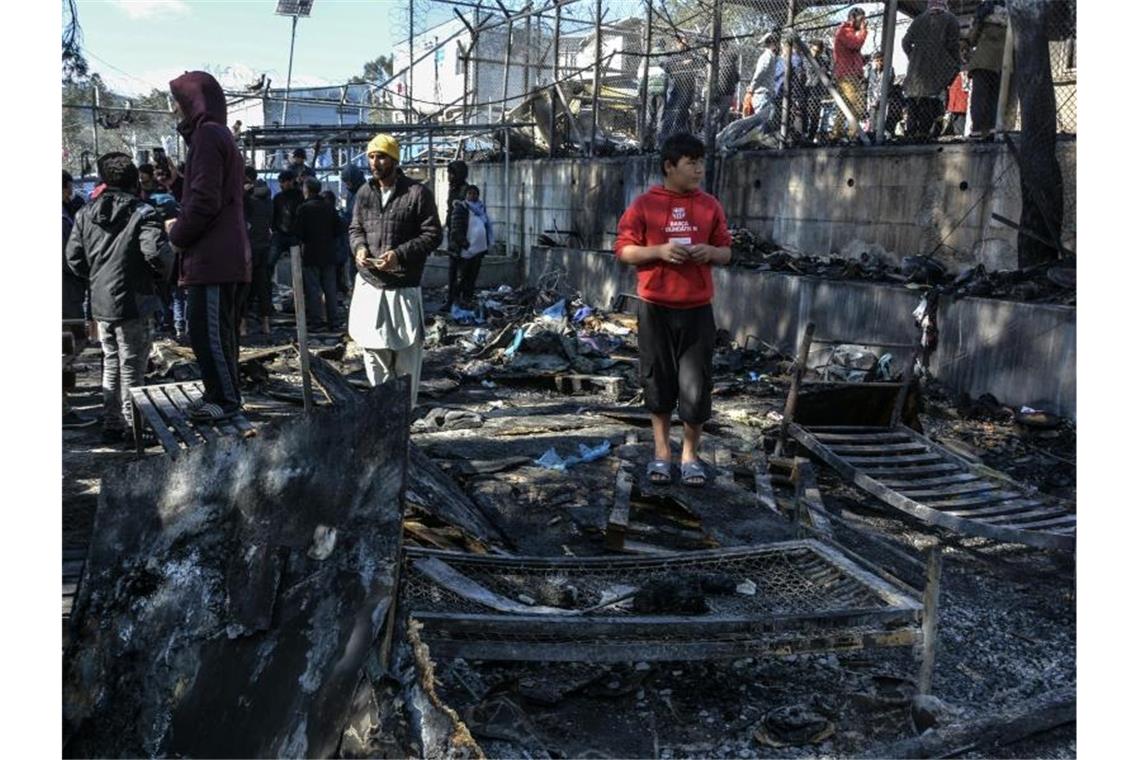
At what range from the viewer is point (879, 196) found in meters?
11.0

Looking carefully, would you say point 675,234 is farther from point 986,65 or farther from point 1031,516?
point 986,65

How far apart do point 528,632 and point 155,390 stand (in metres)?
4.08

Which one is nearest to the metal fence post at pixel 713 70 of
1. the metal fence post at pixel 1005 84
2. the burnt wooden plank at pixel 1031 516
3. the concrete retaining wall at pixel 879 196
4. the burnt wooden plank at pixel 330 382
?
the concrete retaining wall at pixel 879 196

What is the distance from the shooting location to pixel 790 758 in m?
3.12

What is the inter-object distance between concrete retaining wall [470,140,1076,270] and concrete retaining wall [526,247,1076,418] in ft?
3.96

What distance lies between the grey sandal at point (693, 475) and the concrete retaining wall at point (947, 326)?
333cm

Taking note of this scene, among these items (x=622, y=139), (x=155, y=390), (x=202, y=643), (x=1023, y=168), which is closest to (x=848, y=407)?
(x=1023, y=168)

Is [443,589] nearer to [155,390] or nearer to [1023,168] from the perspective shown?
[155,390]

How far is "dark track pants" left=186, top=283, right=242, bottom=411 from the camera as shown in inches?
228

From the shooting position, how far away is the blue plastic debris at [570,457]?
6.40 metres

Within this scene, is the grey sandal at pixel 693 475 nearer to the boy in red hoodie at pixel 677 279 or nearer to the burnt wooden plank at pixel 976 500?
the boy in red hoodie at pixel 677 279

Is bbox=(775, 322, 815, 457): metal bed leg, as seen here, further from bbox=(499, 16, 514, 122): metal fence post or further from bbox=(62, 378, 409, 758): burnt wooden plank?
bbox=(499, 16, 514, 122): metal fence post

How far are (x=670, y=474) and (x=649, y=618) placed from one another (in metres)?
2.48

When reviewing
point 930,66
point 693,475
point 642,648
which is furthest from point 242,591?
point 930,66
